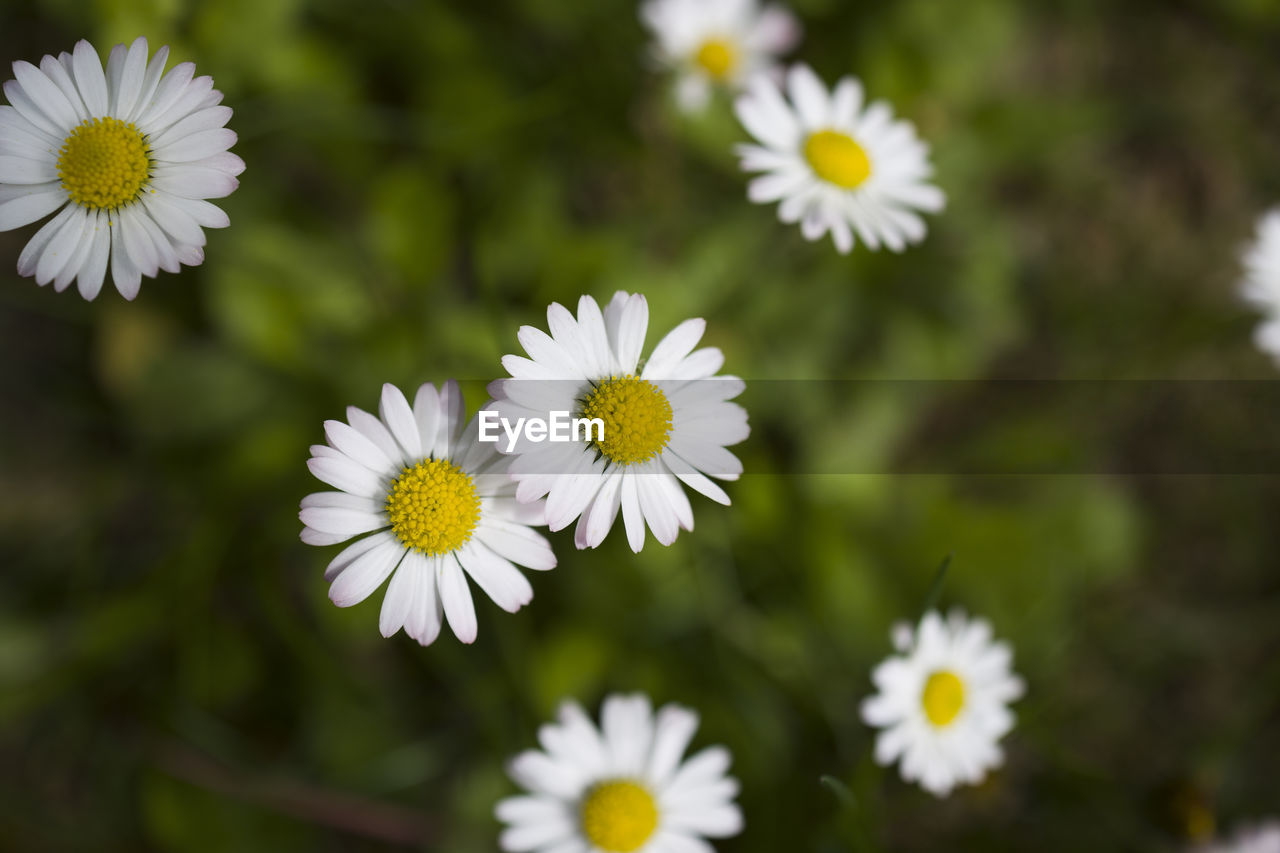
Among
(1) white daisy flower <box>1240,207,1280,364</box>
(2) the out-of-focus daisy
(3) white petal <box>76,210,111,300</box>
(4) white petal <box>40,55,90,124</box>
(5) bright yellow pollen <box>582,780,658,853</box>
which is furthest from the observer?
(2) the out-of-focus daisy

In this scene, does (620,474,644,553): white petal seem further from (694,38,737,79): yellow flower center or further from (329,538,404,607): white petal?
(694,38,737,79): yellow flower center

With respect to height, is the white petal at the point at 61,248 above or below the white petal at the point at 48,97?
below

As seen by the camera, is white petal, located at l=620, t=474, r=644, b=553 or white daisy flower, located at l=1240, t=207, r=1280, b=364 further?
white daisy flower, located at l=1240, t=207, r=1280, b=364

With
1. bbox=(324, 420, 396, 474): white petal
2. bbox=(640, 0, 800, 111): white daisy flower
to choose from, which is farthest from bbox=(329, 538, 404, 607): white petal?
bbox=(640, 0, 800, 111): white daisy flower

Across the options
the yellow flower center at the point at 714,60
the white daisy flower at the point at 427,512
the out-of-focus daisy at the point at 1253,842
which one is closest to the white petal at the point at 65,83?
the white daisy flower at the point at 427,512

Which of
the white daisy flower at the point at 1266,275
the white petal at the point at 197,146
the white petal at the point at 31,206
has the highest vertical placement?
the white daisy flower at the point at 1266,275

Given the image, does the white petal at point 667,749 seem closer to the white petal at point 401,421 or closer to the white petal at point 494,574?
the white petal at point 494,574

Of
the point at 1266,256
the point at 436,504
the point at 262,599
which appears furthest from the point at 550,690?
the point at 1266,256

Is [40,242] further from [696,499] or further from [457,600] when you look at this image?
[696,499]
